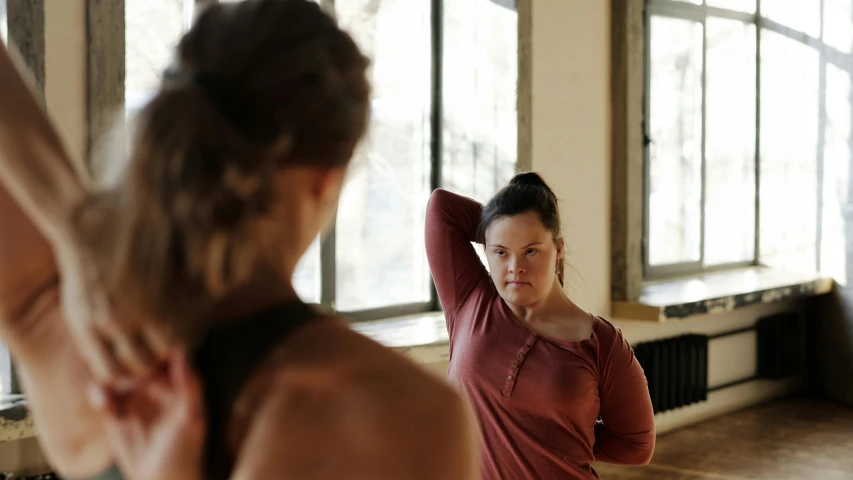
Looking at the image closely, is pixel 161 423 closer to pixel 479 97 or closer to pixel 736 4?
pixel 479 97

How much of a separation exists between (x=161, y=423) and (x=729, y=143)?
21.8 feet

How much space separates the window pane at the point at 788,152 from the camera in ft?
23.1

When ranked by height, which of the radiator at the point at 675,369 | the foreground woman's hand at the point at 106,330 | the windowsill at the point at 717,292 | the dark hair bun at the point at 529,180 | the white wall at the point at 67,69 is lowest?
the radiator at the point at 675,369

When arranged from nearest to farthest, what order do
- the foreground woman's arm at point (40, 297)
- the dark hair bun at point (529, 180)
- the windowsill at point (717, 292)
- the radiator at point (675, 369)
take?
the foreground woman's arm at point (40, 297), the dark hair bun at point (529, 180), the windowsill at point (717, 292), the radiator at point (675, 369)

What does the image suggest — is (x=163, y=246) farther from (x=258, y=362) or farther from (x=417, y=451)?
(x=417, y=451)

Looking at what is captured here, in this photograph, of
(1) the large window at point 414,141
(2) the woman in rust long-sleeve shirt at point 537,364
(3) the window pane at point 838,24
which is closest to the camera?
(2) the woman in rust long-sleeve shirt at point 537,364

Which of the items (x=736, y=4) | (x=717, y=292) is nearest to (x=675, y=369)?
(x=717, y=292)

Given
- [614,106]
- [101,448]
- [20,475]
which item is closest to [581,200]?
[614,106]

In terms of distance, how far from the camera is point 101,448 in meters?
0.65

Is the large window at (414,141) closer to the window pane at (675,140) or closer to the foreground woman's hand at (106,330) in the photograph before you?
the window pane at (675,140)

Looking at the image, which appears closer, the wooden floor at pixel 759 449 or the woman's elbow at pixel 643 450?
the woman's elbow at pixel 643 450

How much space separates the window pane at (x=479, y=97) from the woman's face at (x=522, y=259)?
2.49 m

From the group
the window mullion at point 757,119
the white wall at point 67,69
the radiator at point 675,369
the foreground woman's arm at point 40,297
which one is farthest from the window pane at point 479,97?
the foreground woman's arm at point 40,297

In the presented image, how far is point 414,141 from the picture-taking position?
4488 millimetres
